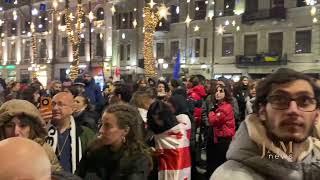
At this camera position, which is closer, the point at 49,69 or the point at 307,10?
the point at 307,10

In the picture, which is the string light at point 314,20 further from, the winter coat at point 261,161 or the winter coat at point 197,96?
the winter coat at point 261,161

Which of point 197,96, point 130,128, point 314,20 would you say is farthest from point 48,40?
point 130,128

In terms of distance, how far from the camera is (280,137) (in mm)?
2100

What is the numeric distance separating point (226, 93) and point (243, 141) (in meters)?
5.77

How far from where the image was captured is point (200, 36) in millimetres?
35844

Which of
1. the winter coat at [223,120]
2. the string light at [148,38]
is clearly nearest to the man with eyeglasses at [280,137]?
the winter coat at [223,120]

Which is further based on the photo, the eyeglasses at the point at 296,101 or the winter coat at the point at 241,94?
the winter coat at the point at 241,94

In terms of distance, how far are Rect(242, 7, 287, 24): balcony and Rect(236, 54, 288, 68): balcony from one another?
232 cm

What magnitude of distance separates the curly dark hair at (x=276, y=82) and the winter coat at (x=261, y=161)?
4.4 inches

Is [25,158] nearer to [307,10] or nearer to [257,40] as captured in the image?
[307,10]

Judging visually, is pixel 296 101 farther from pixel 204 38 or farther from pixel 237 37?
pixel 204 38

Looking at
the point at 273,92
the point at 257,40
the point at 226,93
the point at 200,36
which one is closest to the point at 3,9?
the point at 200,36

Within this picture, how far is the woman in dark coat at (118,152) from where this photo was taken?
12.3 feet

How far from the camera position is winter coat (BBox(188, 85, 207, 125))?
10.7m
